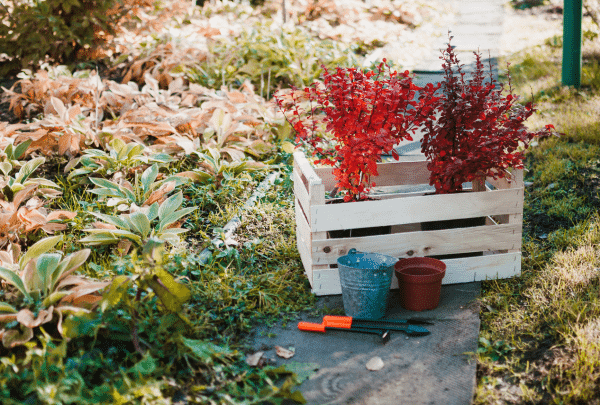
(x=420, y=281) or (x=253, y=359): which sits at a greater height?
(x=420, y=281)

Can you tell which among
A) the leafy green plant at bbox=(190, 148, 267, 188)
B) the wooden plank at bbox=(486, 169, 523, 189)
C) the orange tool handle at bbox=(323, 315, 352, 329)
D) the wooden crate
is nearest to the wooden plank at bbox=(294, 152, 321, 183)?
the wooden crate

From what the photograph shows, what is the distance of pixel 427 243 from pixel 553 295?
70 cm

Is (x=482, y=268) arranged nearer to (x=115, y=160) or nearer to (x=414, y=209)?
(x=414, y=209)

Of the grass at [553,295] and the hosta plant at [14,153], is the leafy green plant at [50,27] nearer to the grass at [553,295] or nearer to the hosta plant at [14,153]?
the hosta plant at [14,153]

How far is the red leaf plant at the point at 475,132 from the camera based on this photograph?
9.56ft

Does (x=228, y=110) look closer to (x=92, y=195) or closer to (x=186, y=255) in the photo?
(x=92, y=195)

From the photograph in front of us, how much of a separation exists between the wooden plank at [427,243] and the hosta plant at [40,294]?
1.18 metres

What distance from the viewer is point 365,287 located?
2732 mm

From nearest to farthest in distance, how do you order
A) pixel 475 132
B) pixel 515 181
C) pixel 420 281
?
1. pixel 420 281
2. pixel 475 132
3. pixel 515 181

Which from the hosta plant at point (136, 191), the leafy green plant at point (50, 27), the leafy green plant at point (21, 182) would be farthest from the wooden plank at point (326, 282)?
the leafy green plant at point (50, 27)

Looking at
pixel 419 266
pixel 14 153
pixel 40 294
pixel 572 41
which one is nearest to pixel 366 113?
pixel 419 266

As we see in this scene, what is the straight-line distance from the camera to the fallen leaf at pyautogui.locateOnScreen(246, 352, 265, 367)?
243 centimetres

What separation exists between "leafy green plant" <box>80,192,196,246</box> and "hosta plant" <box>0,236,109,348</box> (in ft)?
1.31

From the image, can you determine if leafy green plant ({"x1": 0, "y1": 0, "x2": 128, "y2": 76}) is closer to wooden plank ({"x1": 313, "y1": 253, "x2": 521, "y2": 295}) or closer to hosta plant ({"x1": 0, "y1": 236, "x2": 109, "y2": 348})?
hosta plant ({"x1": 0, "y1": 236, "x2": 109, "y2": 348})
